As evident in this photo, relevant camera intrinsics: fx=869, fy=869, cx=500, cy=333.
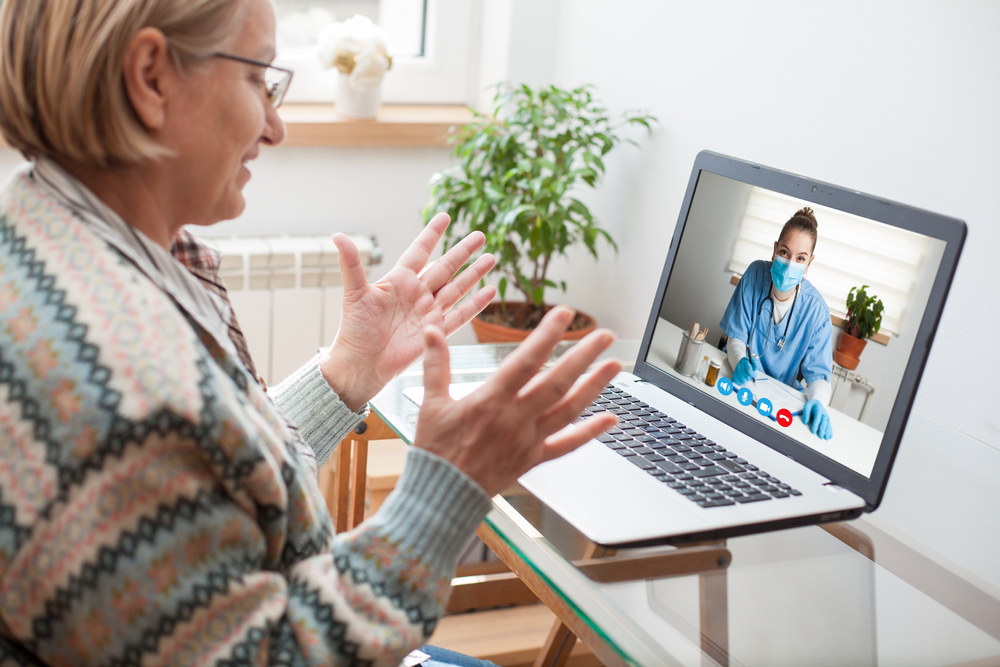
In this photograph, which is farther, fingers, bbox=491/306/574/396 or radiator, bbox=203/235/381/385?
radiator, bbox=203/235/381/385

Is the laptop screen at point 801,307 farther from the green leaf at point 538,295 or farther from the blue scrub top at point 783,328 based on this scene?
→ the green leaf at point 538,295

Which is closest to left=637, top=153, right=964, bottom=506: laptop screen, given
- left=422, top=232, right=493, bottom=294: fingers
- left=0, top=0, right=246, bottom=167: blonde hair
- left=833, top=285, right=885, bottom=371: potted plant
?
left=833, top=285, right=885, bottom=371: potted plant

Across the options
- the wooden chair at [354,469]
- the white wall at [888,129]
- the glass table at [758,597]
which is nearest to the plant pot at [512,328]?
the white wall at [888,129]

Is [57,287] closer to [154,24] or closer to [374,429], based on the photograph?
[154,24]

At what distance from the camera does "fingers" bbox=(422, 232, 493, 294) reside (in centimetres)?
105

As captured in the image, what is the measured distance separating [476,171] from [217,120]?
1.11 metres

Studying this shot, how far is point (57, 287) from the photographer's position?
56cm

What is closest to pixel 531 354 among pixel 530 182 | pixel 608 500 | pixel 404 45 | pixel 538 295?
pixel 608 500

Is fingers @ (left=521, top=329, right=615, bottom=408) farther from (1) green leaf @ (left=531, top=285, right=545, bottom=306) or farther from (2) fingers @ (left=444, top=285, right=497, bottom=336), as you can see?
(1) green leaf @ (left=531, top=285, right=545, bottom=306)

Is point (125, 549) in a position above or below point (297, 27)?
below

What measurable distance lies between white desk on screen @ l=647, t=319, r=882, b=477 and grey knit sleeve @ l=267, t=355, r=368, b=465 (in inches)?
16.2

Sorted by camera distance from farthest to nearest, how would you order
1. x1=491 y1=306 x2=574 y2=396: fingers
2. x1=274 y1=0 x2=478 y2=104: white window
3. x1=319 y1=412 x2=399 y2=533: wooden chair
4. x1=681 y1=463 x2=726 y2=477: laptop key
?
x1=274 y1=0 x2=478 y2=104: white window
x1=319 y1=412 x2=399 y2=533: wooden chair
x1=681 y1=463 x2=726 y2=477: laptop key
x1=491 y1=306 x2=574 y2=396: fingers

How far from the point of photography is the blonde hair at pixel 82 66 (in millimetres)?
595

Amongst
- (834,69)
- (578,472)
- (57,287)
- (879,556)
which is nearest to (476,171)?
(834,69)
